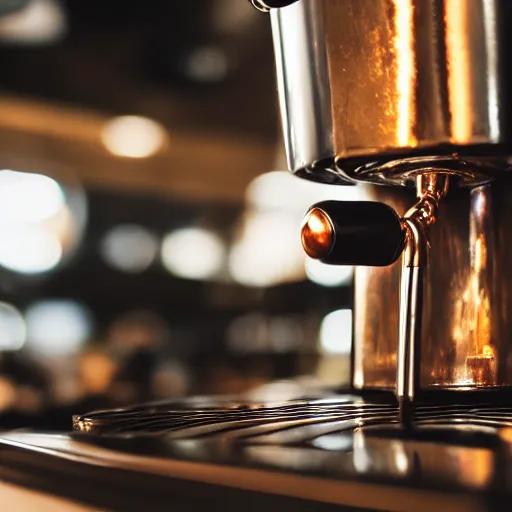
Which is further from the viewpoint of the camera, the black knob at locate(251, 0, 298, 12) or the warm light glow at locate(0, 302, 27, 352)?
the warm light glow at locate(0, 302, 27, 352)

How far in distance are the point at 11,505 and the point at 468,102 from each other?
0.33 meters

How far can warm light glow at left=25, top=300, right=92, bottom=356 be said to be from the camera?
400cm

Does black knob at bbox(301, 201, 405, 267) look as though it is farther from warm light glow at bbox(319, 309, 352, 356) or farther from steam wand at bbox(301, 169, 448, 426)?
warm light glow at bbox(319, 309, 352, 356)

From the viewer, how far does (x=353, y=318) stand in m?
0.67

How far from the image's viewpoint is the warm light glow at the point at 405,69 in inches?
19.4

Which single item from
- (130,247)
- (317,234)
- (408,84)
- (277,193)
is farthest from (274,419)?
(277,193)

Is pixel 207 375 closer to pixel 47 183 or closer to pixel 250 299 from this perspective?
pixel 250 299

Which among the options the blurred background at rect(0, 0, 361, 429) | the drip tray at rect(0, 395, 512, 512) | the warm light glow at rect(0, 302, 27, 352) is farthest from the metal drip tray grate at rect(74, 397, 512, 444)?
the warm light glow at rect(0, 302, 27, 352)

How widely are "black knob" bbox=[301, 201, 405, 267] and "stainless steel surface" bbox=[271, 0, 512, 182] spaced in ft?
0.14

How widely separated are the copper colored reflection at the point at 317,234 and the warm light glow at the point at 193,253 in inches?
157

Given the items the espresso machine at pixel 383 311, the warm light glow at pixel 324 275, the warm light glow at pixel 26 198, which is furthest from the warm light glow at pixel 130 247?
the espresso machine at pixel 383 311

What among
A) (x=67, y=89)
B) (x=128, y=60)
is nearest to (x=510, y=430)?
(x=128, y=60)

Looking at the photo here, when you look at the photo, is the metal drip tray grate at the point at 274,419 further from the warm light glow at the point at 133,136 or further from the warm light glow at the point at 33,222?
the warm light glow at the point at 33,222

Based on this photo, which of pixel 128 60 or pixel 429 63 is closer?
pixel 429 63
